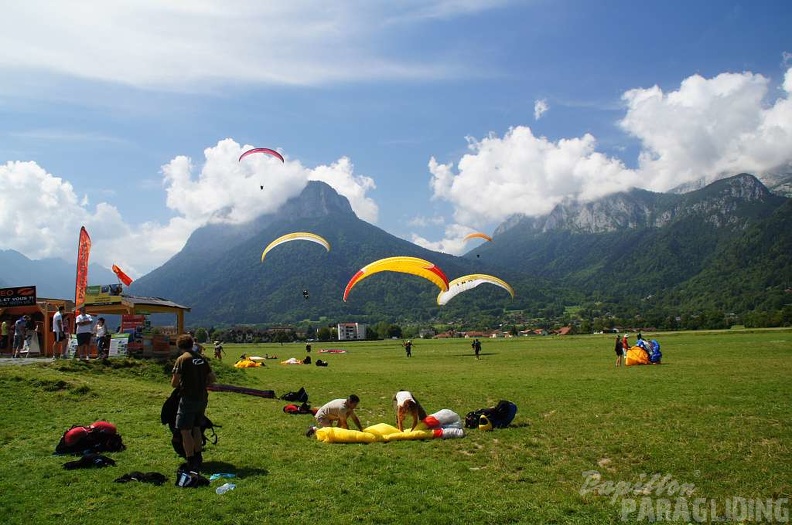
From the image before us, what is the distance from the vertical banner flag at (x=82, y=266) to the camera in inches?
930

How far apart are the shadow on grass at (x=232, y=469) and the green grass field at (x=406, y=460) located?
0.04 metres

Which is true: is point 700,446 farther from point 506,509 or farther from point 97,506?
point 97,506

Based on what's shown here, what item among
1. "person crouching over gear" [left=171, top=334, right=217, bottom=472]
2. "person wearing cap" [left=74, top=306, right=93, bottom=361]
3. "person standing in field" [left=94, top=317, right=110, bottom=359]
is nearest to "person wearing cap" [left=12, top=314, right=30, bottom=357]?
"person standing in field" [left=94, top=317, right=110, bottom=359]

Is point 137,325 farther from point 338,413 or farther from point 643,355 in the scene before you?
point 643,355

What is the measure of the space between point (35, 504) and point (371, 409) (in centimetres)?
1035

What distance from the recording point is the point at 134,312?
24016 millimetres

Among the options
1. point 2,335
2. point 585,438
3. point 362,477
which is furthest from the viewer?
point 2,335

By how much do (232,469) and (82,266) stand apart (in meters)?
20.1

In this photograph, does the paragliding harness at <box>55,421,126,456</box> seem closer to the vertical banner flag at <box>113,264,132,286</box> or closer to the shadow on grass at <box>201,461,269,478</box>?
the shadow on grass at <box>201,461,269,478</box>

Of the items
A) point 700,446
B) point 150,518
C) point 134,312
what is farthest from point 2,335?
point 700,446

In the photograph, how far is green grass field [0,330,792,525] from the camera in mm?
7266

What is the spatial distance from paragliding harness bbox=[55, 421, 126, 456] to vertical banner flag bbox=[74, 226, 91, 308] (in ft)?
50.5

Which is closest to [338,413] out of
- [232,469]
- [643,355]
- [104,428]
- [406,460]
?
[406,460]

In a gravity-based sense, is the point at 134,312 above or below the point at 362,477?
above
